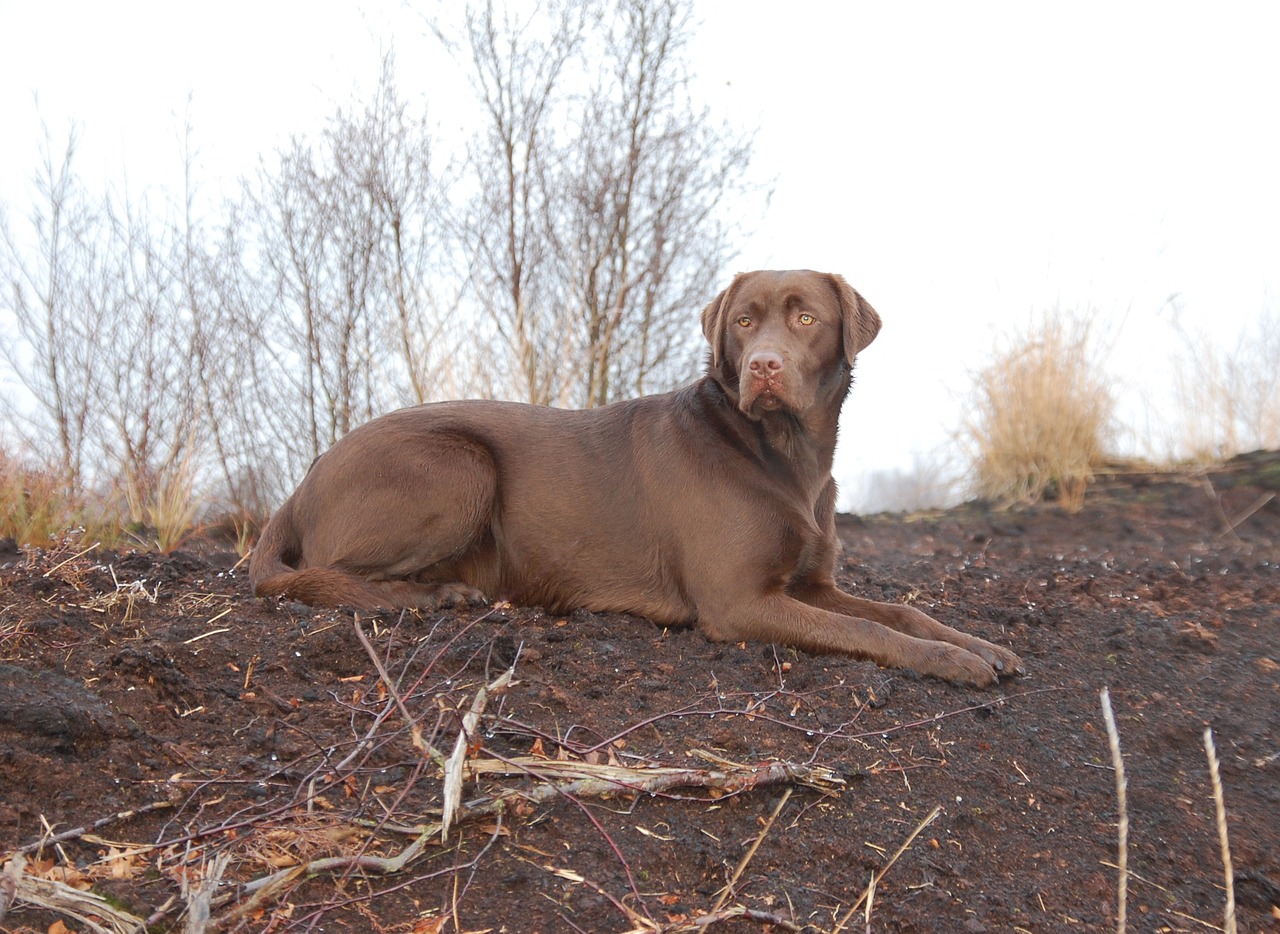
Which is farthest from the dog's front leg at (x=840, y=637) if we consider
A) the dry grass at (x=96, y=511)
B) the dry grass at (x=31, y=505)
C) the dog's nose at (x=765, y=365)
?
the dry grass at (x=31, y=505)

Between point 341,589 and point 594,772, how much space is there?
5.81 feet

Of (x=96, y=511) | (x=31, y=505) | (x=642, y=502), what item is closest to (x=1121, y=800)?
(x=642, y=502)

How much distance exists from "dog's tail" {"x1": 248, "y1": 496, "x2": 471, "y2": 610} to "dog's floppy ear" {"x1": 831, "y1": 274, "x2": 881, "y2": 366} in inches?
65.8

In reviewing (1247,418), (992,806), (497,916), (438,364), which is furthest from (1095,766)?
(1247,418)

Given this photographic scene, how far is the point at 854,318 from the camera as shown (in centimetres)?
391

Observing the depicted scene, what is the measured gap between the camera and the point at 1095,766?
2924 mm

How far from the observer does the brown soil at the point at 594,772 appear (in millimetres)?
1954

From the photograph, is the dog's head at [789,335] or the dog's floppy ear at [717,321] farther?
the dog's floppy ear at [717,321]

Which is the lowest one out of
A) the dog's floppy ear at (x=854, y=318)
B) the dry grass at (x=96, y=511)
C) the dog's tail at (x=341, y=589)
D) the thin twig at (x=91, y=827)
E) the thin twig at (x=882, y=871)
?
the thin twig at (x=882, y=871)

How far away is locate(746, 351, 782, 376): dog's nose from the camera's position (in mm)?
3541

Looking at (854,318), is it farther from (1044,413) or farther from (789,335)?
(1044,413)

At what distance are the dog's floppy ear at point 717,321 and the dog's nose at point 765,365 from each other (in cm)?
41

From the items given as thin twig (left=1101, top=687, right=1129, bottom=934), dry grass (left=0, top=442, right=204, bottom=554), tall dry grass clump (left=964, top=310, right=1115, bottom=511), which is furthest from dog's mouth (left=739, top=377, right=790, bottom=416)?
tall dry grass clump (left=964, top=310, right=1115, bottom=511)

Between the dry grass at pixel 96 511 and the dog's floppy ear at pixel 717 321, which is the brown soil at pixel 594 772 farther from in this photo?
the dry grass at pixel 96 511
